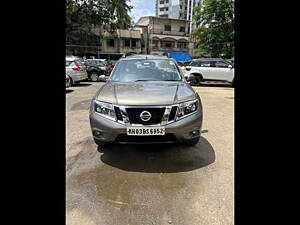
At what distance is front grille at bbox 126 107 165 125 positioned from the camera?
8.40ft

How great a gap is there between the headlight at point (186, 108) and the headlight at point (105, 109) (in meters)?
0.86

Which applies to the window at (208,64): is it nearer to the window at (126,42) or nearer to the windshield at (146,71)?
the windshield at (146,71)

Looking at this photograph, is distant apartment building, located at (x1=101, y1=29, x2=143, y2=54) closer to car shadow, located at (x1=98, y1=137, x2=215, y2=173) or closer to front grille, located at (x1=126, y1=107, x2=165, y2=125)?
car shadow, located at (x1=98, y1=137, x2=215, y2=173)

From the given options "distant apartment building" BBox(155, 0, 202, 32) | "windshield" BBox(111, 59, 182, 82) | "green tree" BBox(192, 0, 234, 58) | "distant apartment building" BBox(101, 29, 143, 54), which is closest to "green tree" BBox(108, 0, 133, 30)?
"green tree" BBox(192, 0, 234, 58)

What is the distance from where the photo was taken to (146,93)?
9.21 ft

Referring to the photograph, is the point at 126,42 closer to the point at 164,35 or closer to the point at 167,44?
the point at 164,35

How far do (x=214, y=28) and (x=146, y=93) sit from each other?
731 inches

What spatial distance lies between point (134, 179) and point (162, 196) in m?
0.45

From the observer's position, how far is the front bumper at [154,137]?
8.44 feet

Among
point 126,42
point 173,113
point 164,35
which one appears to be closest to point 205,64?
point 173,113

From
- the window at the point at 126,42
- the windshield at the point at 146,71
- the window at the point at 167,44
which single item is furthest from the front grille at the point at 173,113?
the window at the point at 167,44

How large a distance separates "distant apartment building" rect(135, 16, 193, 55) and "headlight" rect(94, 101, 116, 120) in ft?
120

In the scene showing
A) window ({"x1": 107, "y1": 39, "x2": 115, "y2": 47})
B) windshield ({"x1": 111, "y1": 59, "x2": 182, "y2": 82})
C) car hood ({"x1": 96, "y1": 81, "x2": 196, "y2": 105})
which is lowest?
car hood ({"x1": 96, "y1": 81, "x2": 196, "y2": 105})
